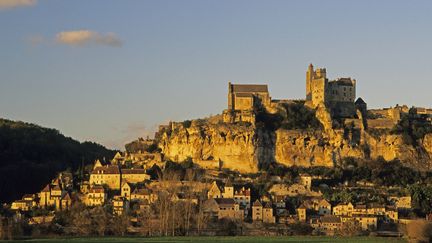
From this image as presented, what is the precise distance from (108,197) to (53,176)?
13.6 meters

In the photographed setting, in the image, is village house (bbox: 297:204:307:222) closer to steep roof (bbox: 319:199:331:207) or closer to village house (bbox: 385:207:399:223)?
steep roof (bbox: 319:199:331:207)

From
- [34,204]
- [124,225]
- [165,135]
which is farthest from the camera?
[165,135]

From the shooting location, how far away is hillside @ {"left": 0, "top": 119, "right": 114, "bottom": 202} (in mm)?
100000

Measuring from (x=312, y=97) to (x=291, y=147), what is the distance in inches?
303

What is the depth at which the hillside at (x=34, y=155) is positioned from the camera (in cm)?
10000

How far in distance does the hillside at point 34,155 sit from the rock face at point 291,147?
14.3m

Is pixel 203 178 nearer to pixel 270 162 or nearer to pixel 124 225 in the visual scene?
pixel 270 162

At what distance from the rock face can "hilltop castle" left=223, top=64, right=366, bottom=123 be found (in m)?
2.86

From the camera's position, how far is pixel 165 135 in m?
103

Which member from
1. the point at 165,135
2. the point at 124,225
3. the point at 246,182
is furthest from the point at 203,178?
the point at 124,225

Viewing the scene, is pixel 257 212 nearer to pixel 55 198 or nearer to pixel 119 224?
pixel 119 224

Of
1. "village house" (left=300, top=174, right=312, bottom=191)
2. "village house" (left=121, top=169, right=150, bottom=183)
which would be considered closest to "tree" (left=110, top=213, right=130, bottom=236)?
"village house" (left=121, top=169, right=150, bottom=183)

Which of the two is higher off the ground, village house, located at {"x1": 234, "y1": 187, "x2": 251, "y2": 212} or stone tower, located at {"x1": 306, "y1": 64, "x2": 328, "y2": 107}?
stone tower, located at {"x1": 306, "y1": 64, "x2": 328, "y2": 107}

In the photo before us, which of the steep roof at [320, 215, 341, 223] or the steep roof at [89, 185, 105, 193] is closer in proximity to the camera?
the steep roof at [320, 215, 341, 223]
